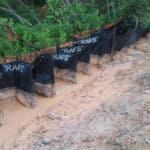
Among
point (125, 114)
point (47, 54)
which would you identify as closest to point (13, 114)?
point (47, 54)

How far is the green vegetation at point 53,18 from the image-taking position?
6.42m

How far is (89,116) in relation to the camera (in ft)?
19.2

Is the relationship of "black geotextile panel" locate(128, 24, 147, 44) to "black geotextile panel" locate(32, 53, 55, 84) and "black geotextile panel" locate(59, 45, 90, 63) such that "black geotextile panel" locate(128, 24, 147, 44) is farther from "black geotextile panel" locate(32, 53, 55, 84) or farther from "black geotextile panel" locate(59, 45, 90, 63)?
"black geotextile panel" locate(32, 53, 55, 84)

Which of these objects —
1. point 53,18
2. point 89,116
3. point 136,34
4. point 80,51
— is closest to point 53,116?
point 89,116

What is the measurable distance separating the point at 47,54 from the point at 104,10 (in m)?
2.81

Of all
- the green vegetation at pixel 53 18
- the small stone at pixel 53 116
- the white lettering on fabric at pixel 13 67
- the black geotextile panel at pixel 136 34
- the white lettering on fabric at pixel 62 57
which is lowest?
the small stone at pixel 53 116

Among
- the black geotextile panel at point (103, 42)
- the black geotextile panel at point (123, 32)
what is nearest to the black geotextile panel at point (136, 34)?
the black geotextile panel at point (123, 32)

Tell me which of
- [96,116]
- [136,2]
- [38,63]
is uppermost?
[136,2]

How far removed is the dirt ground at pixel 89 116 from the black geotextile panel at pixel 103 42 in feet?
1.08

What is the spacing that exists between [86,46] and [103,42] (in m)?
0.54

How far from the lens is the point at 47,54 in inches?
241

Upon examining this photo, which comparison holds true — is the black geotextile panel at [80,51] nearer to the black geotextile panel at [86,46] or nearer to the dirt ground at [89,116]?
the black geotextile panel at [86,46]

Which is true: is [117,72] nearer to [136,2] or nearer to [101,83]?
[101,83]

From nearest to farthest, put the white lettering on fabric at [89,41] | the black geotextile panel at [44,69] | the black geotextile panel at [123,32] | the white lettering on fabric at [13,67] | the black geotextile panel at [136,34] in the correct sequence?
the white lettering on fabric at [13,67], the black geotextile panel at [44,69], the white lettering on fabric at [89,41], the black geotextile panel at [123,32], the black geotextile panel at [136,34]
